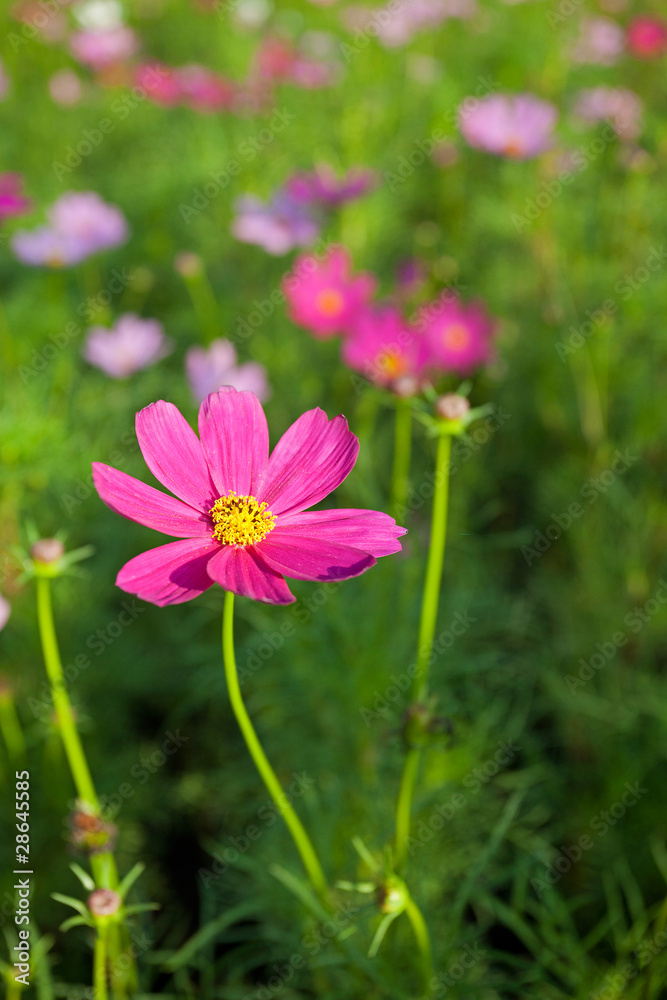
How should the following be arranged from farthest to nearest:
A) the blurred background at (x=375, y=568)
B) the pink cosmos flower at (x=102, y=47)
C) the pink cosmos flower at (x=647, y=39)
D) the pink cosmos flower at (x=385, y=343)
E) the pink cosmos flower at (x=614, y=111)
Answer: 1. the pink cosmos flower at (x=102, y=47)
2. the pink cosmos flower at (x=647, y=39)
3. the pink cosmos flower at (x=614, y=111)
4. the pink cosmos flower at (x=385, y=343)
5. the blurred background at (x=375, y=568)

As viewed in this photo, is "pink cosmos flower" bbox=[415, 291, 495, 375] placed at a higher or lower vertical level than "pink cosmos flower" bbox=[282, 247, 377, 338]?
lower

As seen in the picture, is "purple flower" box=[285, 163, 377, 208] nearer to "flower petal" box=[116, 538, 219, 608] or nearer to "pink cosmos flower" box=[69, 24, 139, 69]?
"flower petal" box=[116, 538, 219, 608]

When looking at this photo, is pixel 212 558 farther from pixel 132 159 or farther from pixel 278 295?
pixel 132 159

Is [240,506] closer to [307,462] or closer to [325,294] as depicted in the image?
[307,462]

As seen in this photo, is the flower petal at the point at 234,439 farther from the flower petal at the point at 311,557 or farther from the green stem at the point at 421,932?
the green stem at the point at 421,932

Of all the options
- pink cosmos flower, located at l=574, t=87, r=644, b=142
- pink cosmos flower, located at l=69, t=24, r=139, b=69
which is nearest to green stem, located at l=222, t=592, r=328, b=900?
pink cosmos flower, located at l=574, t=87, r=644, b=142

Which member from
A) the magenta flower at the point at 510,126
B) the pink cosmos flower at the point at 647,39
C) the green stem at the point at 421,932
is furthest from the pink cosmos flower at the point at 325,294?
the pink cosmos flower at the point at 647,39
